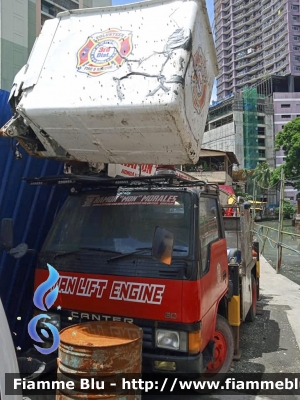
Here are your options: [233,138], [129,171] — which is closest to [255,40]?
[233,138]

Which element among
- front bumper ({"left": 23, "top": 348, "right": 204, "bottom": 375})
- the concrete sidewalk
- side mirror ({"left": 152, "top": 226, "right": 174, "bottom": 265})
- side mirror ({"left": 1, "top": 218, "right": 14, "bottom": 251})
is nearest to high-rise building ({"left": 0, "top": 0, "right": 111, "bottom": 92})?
→ the concrete sidewalk

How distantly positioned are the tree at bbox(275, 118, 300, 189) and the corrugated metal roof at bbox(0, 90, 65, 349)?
147ft

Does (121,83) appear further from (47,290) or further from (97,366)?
(97,366)

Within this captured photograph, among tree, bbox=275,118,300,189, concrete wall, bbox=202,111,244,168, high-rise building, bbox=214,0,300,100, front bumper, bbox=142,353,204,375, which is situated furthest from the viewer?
high-rise building, bbox=214,0,300,100

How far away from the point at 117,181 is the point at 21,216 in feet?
4.55

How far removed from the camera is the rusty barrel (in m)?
2.50

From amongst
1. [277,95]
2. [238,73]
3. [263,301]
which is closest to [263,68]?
[238,73]

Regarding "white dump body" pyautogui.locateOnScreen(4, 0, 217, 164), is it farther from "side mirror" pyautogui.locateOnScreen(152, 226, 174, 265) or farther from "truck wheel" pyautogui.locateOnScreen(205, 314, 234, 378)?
"truck wheel" pyautogui.locateOnScreen(205, 314, 234, 378)

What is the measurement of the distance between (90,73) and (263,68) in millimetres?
107037

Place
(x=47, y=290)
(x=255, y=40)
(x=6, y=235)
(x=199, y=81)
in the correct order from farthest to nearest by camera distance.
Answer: (x=255, y=40) < (x=199, y=81) < (x=47, y=290) < (x=6, y=235)

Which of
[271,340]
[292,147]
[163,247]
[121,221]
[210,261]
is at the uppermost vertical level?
[292,147]

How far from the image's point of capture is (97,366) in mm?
2510

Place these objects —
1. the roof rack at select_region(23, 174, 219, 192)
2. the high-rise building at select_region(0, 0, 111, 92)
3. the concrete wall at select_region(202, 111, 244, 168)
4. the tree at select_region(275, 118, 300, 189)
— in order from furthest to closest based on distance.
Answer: the concrete wall at select_region(202, 111, 244, 168) → the tree at select_region(275, 118, 300, 189) → the high-rise building at select_region(0, 0, 111, 92) → the roof rack at select_region(23, 174, 219, 192)

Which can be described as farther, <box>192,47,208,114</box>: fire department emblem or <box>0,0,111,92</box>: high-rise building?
<box>0,0,111,92</box>: high-rise building
